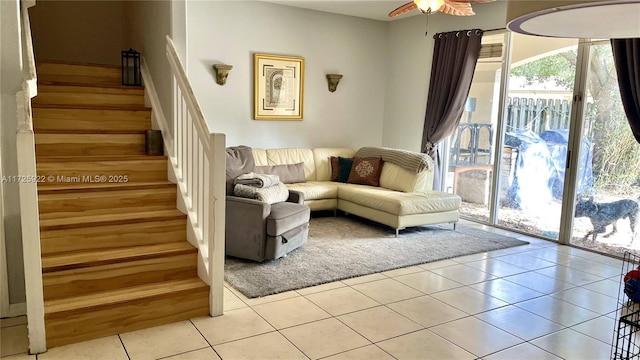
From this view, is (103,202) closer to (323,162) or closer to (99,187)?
(99,187)

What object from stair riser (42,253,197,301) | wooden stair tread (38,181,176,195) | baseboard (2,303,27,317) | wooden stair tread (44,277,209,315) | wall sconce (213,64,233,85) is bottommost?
baseboard (2,303,27,317)

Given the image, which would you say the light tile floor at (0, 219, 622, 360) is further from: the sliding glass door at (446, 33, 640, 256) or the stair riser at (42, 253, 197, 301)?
the sliding glass door at (446, 33, 640, 256)

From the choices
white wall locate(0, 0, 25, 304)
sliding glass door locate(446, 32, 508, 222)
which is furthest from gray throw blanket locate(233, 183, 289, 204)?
sliding glass door locate(446, 32, 508, 222)

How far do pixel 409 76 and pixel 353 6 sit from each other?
1.36 m

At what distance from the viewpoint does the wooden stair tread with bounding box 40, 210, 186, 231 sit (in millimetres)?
2961

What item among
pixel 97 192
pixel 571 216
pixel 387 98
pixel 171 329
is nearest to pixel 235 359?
pixel 171 329

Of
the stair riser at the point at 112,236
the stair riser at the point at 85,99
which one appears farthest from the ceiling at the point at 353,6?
the stair riser at the point at 112,236

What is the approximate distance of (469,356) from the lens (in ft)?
8.80

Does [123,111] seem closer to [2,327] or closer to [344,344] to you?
[2,327]

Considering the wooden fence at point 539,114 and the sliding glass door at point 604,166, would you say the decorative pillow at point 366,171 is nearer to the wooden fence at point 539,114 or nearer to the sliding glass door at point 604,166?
the wooden fence at point 539,114

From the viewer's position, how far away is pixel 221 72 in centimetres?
587

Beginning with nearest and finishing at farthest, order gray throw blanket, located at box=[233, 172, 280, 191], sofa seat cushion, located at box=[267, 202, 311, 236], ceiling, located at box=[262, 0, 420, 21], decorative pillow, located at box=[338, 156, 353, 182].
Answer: sofa seat cushion, located at box=[267, 202, 311, 236] → gray throw blanket, located at box=[233, 172, 280, 191] → ceiling, located at box=[262, 0, 420, 21] → decorative pillow, located at box=[338, 156, 353, 182]

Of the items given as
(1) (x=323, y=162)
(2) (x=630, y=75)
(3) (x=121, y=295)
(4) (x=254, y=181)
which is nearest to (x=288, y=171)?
(1) (x=323, y=162)

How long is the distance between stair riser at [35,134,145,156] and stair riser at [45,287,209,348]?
1447 millimetres
